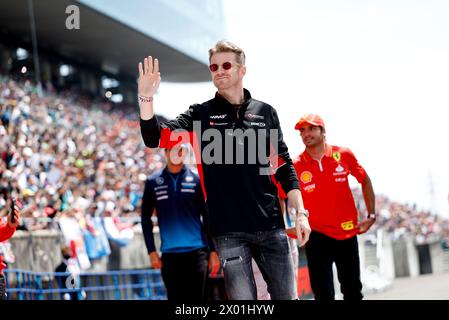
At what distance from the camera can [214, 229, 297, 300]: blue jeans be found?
4.28 meters

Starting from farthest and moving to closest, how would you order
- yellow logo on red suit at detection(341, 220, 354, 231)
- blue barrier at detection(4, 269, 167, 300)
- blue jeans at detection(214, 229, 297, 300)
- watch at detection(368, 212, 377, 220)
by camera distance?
blue barrier at detection(4, 269, 167, 300) → watch at detection(368, 212, 377, 220) → yellow logo on red suit at detection(341, 220, 354, 231) → blue jeans at detection(214, 229, 297, 300)

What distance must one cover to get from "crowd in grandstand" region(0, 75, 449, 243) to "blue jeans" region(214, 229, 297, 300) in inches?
310

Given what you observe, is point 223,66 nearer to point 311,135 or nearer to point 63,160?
point 311,135

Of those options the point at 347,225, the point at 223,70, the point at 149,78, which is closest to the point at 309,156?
the point at 347,225

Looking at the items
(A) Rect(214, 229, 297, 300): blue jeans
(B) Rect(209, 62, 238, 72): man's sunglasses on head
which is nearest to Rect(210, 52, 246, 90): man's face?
(B) Rect(209, 62, 238, 72): man's sunglasses on head

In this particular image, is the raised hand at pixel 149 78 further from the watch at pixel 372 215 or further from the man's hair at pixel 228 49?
the watch at pixel 372 215

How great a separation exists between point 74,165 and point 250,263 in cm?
1312

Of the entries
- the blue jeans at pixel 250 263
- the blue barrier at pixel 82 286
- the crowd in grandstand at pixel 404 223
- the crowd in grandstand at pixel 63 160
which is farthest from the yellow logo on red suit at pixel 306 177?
the crowd in grandstand at pixel 404 223

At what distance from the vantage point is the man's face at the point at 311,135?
241 inches

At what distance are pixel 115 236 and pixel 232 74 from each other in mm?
9975

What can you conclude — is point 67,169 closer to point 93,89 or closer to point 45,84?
point 45,84

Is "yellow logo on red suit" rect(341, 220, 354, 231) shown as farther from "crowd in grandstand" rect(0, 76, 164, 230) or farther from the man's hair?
"crowd in grandstand" rect(0, 76, 164, 230)

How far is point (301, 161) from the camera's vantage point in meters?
6.24
